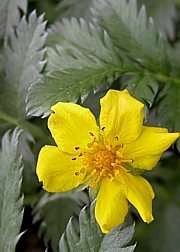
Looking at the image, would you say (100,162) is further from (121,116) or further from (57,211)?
(57,211)

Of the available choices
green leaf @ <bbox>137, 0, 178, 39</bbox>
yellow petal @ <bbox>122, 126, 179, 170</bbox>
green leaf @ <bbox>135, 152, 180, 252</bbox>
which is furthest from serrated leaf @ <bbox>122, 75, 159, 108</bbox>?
green leaf @ <bbox>137, 0, 178, 39</bbox>

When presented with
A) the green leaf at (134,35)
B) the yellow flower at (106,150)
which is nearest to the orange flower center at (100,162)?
the yellow flower at (106,150)

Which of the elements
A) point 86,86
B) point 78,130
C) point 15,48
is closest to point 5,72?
point 15,48

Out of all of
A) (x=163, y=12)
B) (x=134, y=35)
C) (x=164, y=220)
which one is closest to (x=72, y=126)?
(x=134, y=35)

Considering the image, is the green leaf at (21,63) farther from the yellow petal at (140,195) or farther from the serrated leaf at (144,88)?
the yellow petal at (140,195)

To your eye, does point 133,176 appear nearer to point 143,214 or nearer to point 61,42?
point 143,214
